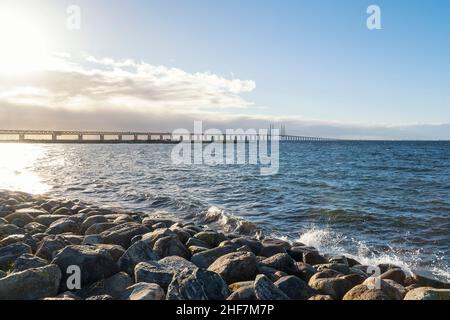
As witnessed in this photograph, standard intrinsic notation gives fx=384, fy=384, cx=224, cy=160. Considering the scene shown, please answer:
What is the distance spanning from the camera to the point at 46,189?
995 inches

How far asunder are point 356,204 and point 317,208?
244 centimetres

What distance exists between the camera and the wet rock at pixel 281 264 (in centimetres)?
785

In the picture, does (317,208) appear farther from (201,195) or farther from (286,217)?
(201,195)

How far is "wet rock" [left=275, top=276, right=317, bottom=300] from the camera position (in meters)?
6.20

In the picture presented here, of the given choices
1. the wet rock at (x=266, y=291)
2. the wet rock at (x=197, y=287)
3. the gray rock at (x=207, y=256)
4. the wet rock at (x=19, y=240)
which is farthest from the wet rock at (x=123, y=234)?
the wet rock at (x=266, y=291)

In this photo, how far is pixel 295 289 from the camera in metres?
6.29

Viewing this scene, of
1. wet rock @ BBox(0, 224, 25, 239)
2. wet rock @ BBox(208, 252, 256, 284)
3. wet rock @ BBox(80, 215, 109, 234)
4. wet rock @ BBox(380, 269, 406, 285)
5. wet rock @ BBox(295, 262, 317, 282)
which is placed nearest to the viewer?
wet rock @ BBox(208, 252, 256, 284)

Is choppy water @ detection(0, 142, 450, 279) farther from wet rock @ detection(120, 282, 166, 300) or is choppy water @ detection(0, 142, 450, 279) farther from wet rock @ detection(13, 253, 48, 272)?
wet rock @ detection(13, 253, 48, 272)

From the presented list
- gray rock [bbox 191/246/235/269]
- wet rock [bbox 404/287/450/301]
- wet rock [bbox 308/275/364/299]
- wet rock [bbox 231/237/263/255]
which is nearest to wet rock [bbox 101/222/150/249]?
gray rock [bbox 191/246/235/269]

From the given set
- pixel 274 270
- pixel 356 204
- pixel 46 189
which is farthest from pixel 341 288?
pixel 46 189

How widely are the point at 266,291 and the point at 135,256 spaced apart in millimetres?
2807

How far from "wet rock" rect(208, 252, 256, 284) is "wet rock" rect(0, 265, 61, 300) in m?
2.72

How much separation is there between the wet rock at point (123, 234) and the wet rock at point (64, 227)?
1471 millimetres

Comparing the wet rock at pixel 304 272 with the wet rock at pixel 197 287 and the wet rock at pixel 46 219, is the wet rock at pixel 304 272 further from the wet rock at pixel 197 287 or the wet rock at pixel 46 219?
the wet rock at pixel 46 219
